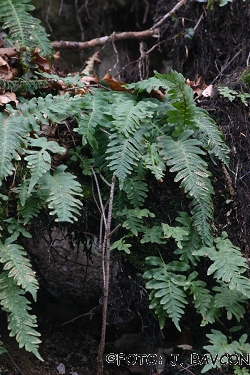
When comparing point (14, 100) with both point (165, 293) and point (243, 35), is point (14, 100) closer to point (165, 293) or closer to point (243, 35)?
point (165, 293)

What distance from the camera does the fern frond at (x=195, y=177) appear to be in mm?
2857

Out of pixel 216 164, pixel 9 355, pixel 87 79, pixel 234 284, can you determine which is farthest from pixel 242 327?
pixel 87 79

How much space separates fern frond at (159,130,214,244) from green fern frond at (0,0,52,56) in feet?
4.74

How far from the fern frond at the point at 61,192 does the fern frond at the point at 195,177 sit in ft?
2.06

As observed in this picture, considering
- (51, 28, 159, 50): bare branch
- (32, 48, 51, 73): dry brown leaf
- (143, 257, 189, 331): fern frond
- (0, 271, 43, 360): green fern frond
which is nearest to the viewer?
(0, 271, 43, 360): green fern frond

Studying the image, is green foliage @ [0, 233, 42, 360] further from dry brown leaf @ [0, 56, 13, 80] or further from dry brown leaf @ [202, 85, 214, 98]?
dry brown leaf @ [202, 85, 214, 98]

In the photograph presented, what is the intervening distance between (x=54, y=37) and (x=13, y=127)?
3.55 meters

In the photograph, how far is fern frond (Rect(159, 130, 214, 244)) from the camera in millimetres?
2857

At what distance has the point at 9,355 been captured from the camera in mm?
3008

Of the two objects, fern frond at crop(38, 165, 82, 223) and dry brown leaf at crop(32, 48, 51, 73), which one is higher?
dry brown leaf at crop(32, 48, 51, 73)

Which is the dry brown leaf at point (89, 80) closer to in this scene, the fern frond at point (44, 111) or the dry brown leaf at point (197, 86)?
the fern frond at point (44, 111)

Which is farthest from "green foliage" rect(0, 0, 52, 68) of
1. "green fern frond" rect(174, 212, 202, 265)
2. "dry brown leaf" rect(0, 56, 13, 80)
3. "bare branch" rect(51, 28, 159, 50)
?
"green fern frond" rect(174, 212, 202, 265)

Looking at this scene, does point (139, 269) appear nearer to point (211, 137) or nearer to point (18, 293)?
point (18, 293)

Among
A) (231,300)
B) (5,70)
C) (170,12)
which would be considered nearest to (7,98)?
(5,70)
